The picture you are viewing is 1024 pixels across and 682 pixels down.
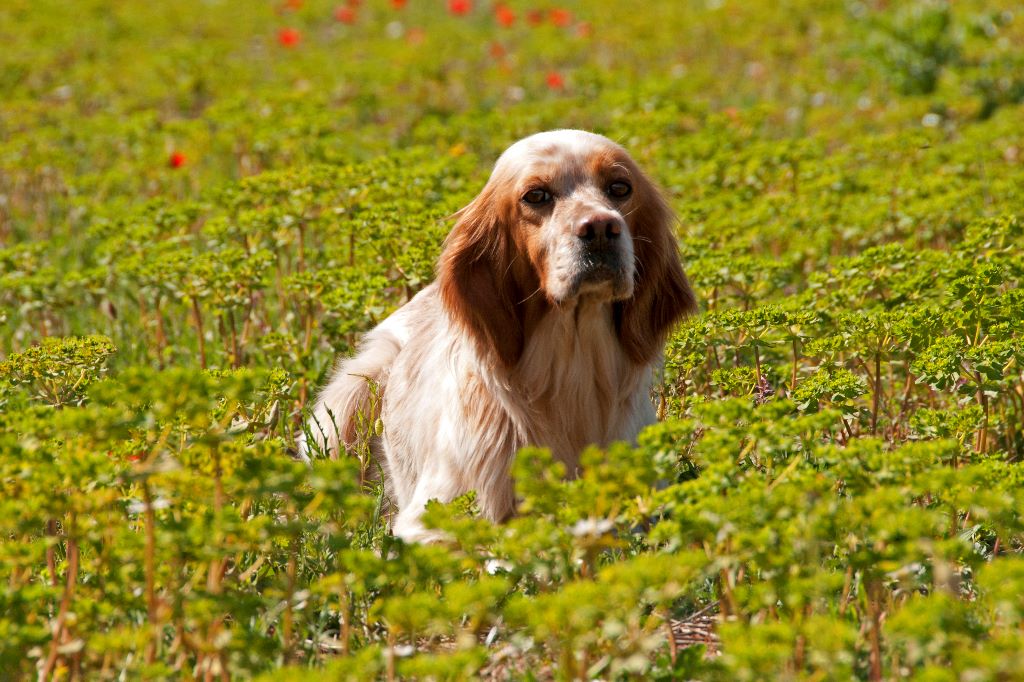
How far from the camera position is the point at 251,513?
3648mm

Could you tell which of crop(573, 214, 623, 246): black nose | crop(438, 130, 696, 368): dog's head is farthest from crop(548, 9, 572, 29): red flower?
crop(573, 214, 623, 246): black nose

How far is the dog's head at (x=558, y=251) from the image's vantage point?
3740 millimetres

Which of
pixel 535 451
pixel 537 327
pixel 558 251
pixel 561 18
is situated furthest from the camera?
pixel 561 18

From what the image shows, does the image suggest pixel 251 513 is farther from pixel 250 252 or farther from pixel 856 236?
pixel 856 236

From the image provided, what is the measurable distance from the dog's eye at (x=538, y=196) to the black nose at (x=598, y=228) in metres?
0.25

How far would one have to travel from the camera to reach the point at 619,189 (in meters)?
3.97

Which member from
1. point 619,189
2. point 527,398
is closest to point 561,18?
point 619,189

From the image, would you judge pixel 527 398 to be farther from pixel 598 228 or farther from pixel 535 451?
pixel 535 451

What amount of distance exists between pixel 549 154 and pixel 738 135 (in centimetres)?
346

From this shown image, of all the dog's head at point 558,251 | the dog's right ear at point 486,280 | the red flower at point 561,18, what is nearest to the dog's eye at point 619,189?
the dog's head at point 558,251

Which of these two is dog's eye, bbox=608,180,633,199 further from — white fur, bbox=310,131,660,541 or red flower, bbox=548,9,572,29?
red flower, bbox=548,9,572,29

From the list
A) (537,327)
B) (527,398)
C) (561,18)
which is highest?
(561,18)

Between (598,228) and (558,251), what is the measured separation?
0.17m

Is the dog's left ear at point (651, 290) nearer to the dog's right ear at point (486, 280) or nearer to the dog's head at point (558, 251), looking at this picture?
the dog's head at point (558, 251)
